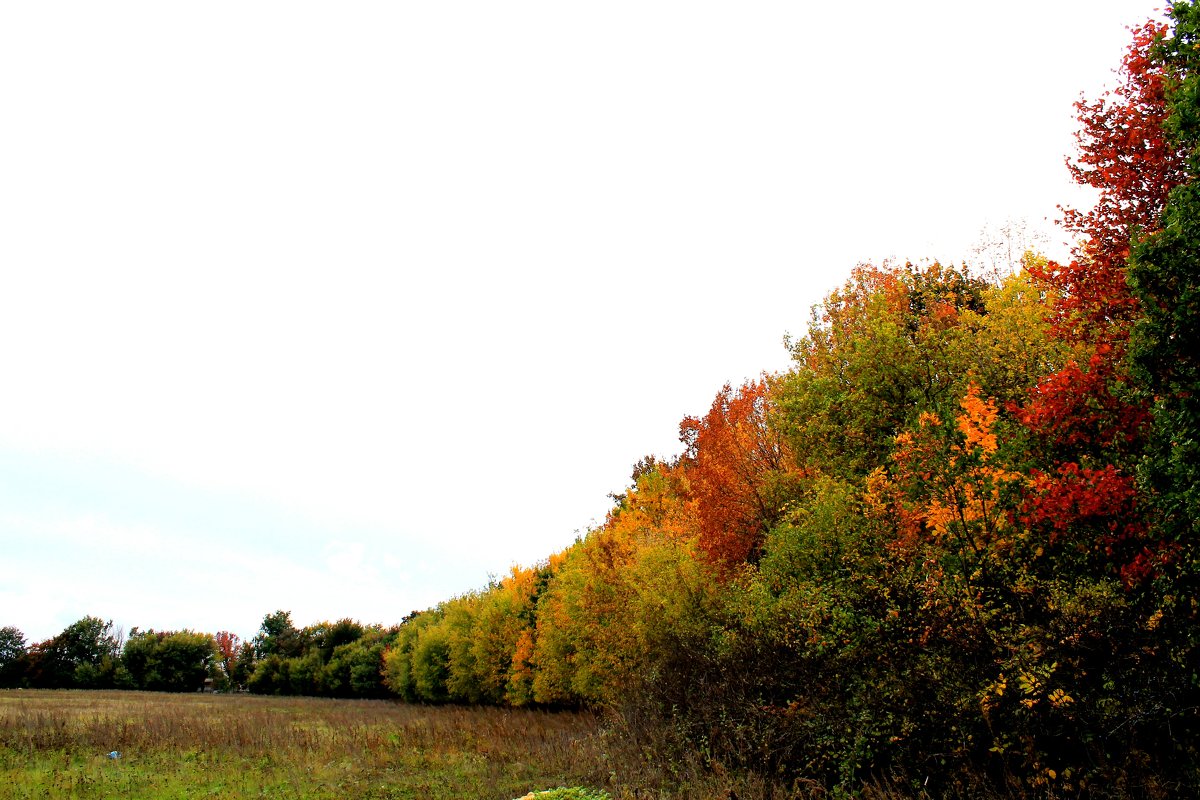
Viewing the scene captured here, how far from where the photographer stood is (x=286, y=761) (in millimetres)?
22922

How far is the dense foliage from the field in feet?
10.8

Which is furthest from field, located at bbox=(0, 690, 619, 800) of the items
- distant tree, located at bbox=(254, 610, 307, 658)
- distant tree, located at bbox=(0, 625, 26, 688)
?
distant tree, located at bbox=(0, 625, 26, 688)

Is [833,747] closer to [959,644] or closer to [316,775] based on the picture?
[959,644]

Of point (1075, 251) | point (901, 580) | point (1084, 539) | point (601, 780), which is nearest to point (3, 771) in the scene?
point (601, 780)

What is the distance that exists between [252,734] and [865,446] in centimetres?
2757

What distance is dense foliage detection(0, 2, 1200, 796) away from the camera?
10961 millimetres

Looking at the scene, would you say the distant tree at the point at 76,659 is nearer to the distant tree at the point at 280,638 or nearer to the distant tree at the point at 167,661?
the distant tree at the point at 167,661

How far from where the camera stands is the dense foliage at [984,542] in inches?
432

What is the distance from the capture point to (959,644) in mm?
12859

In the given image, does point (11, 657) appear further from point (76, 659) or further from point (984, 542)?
point (984, 542)

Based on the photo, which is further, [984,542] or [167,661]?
[167,661]

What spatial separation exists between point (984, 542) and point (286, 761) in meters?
22.6

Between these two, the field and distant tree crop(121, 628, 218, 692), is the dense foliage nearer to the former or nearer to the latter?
the field

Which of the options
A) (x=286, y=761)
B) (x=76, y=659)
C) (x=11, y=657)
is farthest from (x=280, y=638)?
(x=286, y=761)
